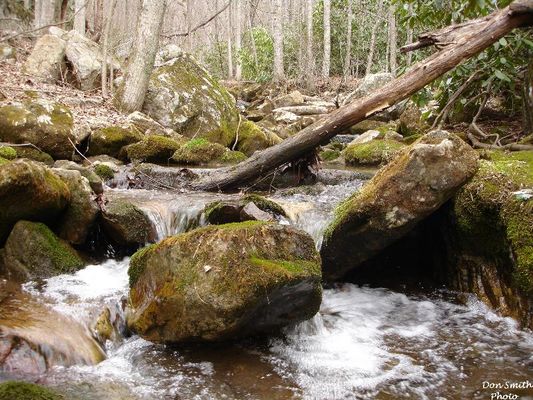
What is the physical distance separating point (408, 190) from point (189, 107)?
8808mm

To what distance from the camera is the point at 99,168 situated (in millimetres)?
7562

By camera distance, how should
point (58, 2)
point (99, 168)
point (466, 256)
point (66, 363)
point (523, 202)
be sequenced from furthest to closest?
point (58, 2) → point (99, 168) → point (466, 256) → point (523, 202) → point (66, 363)

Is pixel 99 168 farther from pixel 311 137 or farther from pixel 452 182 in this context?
pixel 452 182

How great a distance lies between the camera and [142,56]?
37.3 ft

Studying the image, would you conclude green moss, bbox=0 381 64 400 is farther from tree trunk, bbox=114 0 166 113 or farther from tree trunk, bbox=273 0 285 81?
tree trunk, bbox=273 0 285 81

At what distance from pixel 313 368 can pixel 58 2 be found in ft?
59.6

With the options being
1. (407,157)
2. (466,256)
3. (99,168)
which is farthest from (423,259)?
(99,168)

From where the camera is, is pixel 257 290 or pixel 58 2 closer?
pixel 257 290

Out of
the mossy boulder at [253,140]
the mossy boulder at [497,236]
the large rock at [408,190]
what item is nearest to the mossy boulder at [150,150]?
the mossy boulder at [253,140]

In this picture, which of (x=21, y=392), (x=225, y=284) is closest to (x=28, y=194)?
(x=225, y=284)

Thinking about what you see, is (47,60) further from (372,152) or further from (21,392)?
(21,392)

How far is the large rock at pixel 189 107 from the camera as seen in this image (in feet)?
39.3

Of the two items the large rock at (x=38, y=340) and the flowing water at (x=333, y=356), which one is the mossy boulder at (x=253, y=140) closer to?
the flowing water at (x=333, y=356)

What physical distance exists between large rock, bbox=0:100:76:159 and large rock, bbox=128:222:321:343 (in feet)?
17.1
